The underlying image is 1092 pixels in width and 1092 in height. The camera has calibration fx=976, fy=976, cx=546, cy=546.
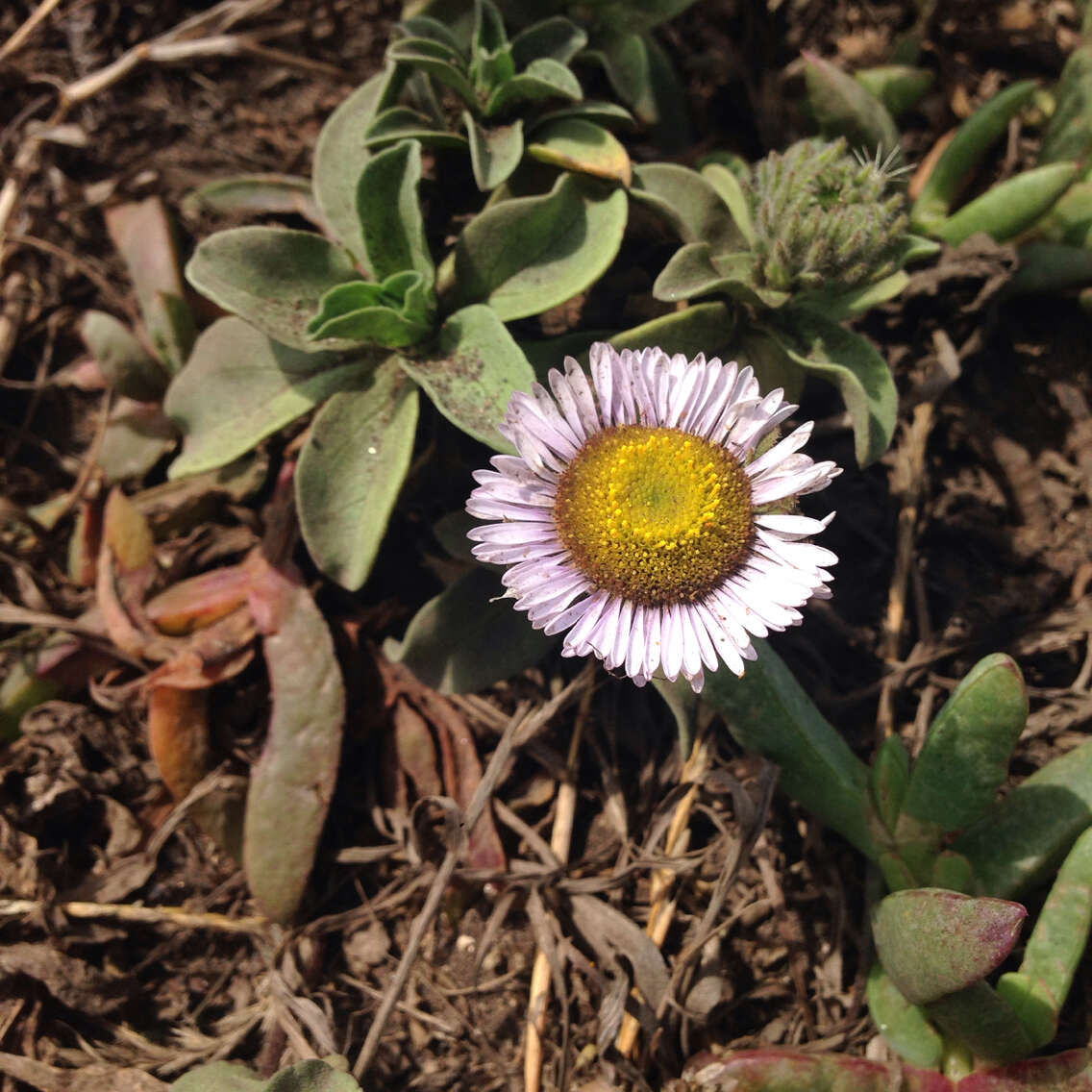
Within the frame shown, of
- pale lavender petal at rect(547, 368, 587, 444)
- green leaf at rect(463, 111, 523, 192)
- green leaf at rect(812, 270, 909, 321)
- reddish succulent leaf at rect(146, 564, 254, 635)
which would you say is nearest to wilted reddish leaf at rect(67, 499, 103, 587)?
reddish succulent leaf at rect(146, 564, 254, 635)

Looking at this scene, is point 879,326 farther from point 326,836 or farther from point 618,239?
point 326,836

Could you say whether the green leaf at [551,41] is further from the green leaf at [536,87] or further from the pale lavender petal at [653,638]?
the pale lavender petal at [653,638]

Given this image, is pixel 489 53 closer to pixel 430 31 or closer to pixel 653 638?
pixel 430 31

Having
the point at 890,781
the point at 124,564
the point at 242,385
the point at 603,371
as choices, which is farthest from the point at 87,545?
the point at 890,781

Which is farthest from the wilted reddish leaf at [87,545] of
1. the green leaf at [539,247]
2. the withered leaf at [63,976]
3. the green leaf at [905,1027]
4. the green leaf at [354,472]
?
the green leaf at [905,1027]

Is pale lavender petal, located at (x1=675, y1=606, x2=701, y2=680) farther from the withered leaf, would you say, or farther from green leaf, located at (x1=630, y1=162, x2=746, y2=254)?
the withered leaf
